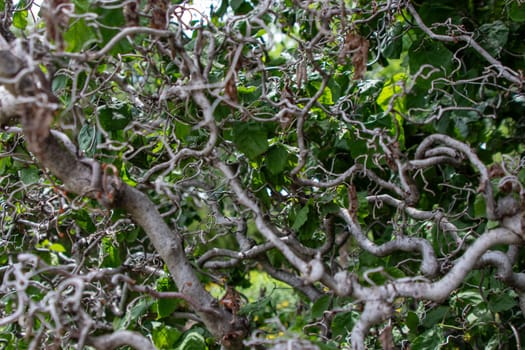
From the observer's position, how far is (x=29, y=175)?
76.7 inches

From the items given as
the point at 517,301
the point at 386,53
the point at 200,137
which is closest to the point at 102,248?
the point at 200,137

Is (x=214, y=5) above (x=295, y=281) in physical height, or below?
above

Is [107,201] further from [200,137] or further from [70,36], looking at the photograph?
[200,137]

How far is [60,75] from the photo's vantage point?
68.3 inches

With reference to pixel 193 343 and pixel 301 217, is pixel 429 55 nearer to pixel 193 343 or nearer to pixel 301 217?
pixel 301 217

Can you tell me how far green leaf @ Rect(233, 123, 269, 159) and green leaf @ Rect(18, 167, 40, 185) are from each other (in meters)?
0.67

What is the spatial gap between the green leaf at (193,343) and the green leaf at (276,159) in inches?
20.4

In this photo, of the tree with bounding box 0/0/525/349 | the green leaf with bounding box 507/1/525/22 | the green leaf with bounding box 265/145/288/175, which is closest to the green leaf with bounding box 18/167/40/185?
the tree with bounding box 0/0/525/349

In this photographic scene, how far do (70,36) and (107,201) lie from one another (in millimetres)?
379

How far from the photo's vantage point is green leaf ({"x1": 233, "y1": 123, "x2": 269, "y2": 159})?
1.69 m

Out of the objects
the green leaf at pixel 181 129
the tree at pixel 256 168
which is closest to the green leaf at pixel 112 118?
the tree at pixel 256 168

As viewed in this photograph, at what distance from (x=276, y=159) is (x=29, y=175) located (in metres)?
0.76

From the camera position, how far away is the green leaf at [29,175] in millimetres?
1938

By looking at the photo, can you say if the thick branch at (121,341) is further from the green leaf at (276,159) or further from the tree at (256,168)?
the green leaf at (276,159)
